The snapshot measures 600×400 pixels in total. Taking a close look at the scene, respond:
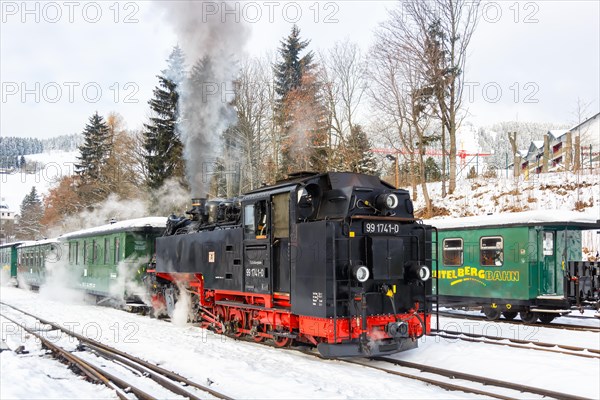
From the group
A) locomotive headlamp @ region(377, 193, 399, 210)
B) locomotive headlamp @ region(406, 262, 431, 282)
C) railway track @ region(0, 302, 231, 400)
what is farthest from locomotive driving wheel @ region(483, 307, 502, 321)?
railway track @ region(0, 302, 231, 400)

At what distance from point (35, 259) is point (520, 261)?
25.7 metres

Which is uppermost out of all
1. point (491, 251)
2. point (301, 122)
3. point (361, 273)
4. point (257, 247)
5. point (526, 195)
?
point (301, 122)

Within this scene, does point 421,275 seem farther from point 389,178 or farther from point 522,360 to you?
point 389,178

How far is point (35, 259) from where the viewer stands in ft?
95.2

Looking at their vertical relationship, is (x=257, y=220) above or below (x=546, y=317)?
above

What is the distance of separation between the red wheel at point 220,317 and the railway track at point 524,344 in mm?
4438

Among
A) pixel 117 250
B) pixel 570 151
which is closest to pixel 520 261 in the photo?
pixel 117 250

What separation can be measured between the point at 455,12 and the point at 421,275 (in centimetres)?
2252

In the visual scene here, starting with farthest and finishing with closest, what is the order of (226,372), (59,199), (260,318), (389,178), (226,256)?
1. (59,199)
2. (389,178)
3. (226,256)
4. (260,318)
5. (226,372)

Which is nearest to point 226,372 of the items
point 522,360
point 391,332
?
point 391,332

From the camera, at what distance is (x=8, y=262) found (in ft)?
126

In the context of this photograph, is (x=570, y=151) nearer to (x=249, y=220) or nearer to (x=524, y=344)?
(x=524, y=344)

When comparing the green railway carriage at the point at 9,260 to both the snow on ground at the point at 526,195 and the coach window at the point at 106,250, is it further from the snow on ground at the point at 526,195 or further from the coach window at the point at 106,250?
the snow on ground at the point at 526,195

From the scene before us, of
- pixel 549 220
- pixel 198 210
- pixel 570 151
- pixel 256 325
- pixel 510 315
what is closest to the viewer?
pixel 256 325
